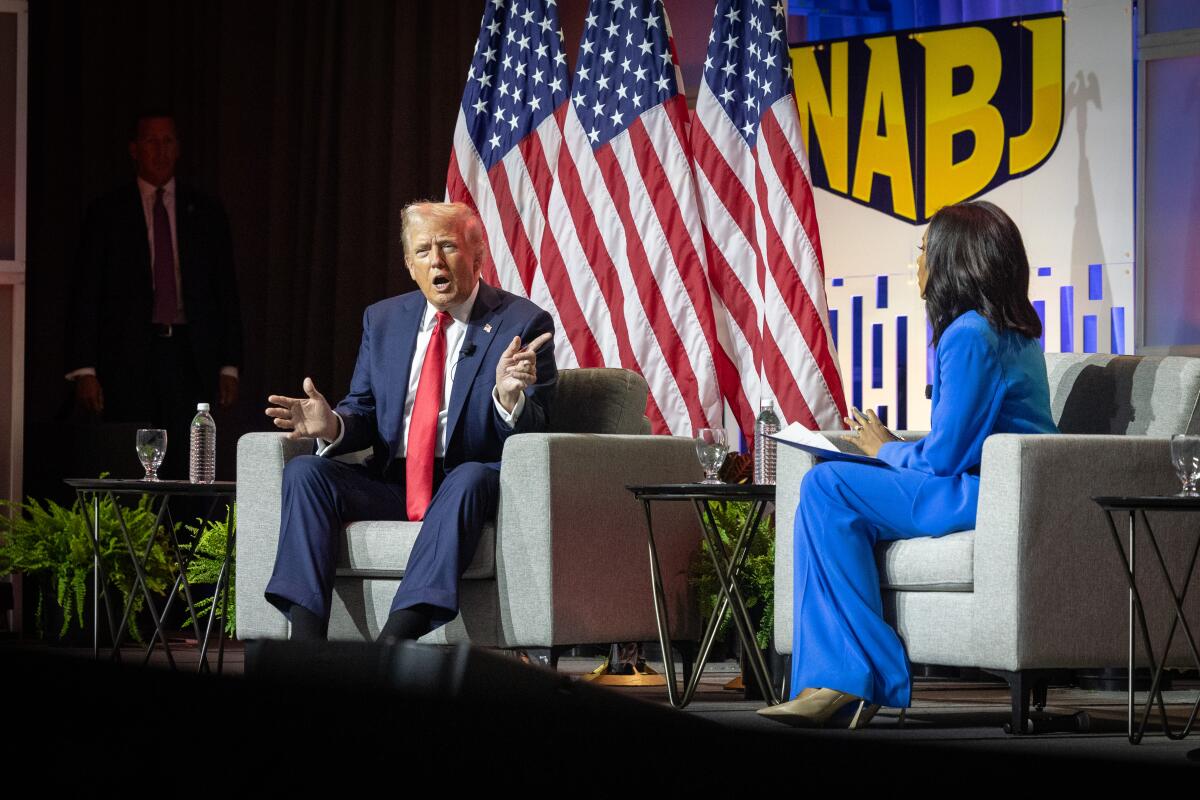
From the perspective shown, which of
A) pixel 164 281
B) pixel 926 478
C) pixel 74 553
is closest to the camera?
pixel 926 478

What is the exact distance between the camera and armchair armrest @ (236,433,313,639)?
13.0 ft

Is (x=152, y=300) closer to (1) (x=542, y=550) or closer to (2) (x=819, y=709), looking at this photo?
(1) (x=542, y=550)

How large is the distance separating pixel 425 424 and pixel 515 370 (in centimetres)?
38

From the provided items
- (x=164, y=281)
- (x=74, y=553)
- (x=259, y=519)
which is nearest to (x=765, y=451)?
(x=259, y=519)

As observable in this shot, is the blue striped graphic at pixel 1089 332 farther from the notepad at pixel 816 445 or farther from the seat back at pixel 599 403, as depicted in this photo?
the notepad at pixel 816 445

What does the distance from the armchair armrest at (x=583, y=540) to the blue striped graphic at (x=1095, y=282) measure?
2087 mm

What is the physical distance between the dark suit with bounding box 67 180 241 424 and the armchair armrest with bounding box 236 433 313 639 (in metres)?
2.36

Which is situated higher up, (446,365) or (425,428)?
(446,365)

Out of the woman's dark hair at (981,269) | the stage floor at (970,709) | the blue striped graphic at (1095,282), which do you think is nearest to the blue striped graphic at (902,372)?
the blue striped graphic at (1095,282)

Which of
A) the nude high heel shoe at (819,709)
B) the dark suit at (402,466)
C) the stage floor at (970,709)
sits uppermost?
the dark suit at (402,466)

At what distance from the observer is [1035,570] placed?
3.12m

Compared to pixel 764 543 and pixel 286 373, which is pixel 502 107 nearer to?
pixel 286 373

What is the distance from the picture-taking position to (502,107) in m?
5.85

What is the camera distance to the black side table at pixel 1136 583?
9.47 ft
